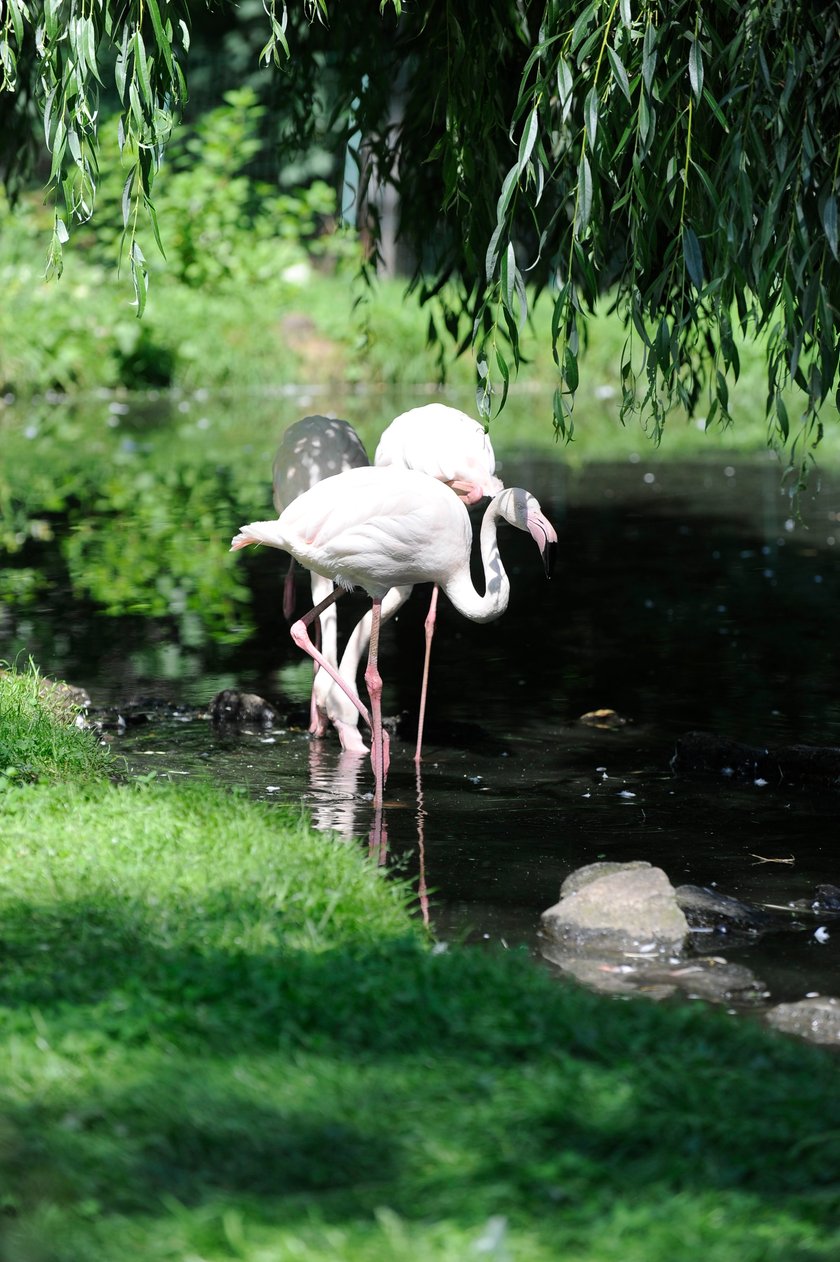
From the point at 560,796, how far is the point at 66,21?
3.21 m

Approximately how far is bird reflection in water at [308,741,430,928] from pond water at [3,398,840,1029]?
0.05 ft

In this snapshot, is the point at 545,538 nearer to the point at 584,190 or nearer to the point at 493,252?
the point at 493,252

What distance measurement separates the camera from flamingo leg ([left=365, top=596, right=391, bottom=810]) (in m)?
6.16

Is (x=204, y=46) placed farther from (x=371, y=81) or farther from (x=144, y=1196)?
(x=144, y=1196)

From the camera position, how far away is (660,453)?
58.2ft

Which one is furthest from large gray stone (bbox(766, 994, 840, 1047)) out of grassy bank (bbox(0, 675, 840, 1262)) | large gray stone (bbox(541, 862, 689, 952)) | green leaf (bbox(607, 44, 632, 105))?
green leaf (bbox(607, 44, 632, 105))

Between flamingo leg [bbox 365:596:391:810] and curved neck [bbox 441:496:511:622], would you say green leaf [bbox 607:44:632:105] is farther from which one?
flamingo leg [bbox 365:596:391:810]

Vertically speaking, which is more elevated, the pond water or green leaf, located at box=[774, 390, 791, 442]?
green leaf, located at box=[774, 390, 791, 442]

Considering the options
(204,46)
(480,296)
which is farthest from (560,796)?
(204,46)

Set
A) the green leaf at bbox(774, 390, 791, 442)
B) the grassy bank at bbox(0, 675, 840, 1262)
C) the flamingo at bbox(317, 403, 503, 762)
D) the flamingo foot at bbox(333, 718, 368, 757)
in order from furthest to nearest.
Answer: the flamingo at bbox(317, 403, 503, 762), the flamingo foot at bbox(333, 718, 368, 757), the green leaf at bbox(774, 390, 791, 442), the grassy bank at bbox(0, 675, 840, 1262)

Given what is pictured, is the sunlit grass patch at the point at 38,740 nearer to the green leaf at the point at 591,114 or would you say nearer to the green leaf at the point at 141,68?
the green leaf at the point at 141,68

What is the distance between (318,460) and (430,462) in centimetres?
52

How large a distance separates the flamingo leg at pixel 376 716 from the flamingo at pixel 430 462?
0.32 meters

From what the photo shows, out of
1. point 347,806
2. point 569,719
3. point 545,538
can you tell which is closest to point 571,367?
point 545,538
